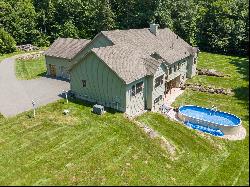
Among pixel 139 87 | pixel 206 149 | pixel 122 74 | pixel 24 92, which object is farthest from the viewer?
pixel 24 92

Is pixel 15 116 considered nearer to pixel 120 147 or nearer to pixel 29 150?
pixel 29 150

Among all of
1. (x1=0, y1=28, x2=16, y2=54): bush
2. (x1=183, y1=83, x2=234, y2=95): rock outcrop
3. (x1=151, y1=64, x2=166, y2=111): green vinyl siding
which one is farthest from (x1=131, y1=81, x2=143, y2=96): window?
(x1=0, y1=28, x2=16, y2=54): bush

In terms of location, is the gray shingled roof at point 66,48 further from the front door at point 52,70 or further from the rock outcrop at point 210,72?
the rock outcrop at point 210,72

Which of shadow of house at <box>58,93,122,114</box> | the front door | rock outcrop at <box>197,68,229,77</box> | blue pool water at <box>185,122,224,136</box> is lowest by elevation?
blue pool water at <box>185,122,224,136</box>

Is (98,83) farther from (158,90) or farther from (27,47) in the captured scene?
(27,47)

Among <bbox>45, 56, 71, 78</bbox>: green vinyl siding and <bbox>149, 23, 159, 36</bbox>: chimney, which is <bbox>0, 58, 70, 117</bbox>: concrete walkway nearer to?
<bbox>45, 56, 71, 78</bbox>: green vinyl siding

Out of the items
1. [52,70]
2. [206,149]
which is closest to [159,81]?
[206,149]
